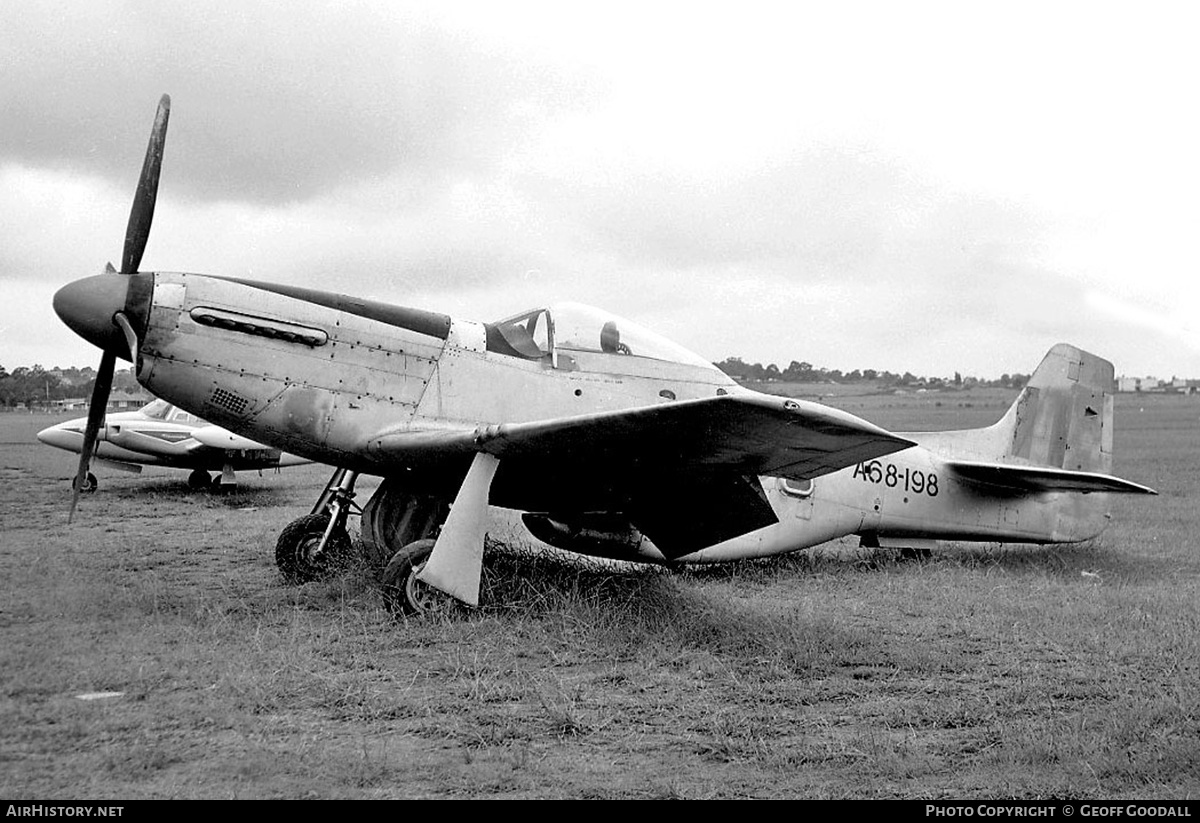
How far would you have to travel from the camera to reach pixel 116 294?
20.2 feet

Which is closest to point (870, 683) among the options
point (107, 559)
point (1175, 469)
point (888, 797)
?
point (888, 797)

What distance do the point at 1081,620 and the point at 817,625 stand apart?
176 cm

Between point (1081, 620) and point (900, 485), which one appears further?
point (900, 485)

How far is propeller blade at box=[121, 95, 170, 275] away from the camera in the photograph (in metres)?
6.42

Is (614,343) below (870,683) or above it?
above

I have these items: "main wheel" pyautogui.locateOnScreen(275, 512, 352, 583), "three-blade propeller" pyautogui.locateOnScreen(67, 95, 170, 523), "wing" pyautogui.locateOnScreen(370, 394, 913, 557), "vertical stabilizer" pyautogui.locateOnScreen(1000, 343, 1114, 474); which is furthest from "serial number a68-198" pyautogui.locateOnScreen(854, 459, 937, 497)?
"three-blade propeller" pyautogui.locateOnScreen(67, 95, 170, 523)

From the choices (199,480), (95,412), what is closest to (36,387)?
(199,480)

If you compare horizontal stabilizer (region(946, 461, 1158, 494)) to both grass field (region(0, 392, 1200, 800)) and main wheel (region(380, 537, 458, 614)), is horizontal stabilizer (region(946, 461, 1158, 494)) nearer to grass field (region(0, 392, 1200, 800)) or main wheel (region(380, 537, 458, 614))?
grass field (region(0, 392, 1200, 800))

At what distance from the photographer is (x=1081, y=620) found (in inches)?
248

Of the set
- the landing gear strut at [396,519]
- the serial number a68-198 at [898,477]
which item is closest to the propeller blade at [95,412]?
the landing gear strut at [396,519]

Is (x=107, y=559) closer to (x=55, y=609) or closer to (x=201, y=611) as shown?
(x=55, y=609)

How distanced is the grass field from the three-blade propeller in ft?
4.50

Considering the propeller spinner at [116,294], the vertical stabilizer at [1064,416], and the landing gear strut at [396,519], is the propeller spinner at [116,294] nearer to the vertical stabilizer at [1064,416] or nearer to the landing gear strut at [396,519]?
the landing gear strut at [396,519]

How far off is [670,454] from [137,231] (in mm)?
3715
